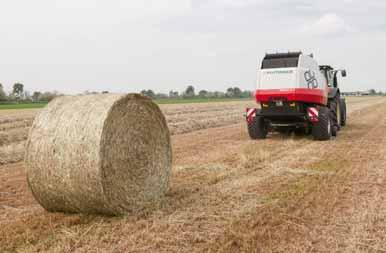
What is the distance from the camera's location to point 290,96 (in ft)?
39.0

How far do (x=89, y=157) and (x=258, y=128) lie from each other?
849 cm

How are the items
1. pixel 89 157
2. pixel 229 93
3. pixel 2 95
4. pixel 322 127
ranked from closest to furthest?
1. pixel 89 157
2. pixel 322 127
3. pixel 2 95
4. pixel 229 93

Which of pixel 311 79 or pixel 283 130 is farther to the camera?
pixel 283 130

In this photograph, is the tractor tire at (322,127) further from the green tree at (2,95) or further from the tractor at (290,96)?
the green tree at (2,95)

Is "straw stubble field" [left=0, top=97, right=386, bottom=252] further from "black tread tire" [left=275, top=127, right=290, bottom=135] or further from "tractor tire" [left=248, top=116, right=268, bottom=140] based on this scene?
"black tread tire" [left=275, top=127, right=290, bottom=135]

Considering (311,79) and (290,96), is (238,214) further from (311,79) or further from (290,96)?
(311,79)

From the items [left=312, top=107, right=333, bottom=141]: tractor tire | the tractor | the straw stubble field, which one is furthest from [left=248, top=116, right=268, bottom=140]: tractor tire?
the straw stubble field

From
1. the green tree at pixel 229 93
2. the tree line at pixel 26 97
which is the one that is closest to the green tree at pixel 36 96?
the tree line at pixel 26 97

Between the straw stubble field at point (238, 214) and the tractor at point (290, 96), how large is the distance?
2.91 m

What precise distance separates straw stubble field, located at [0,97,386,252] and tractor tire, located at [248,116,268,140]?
11.6ft

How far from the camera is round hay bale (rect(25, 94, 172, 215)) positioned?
196 inches

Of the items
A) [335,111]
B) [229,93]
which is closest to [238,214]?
[335,111]

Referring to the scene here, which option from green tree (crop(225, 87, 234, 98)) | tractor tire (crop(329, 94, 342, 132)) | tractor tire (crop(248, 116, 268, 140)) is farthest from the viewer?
green tree (crop(225, 87, 234, 98))

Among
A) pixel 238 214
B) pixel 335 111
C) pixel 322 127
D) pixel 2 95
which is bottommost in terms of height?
pixel 238 214
